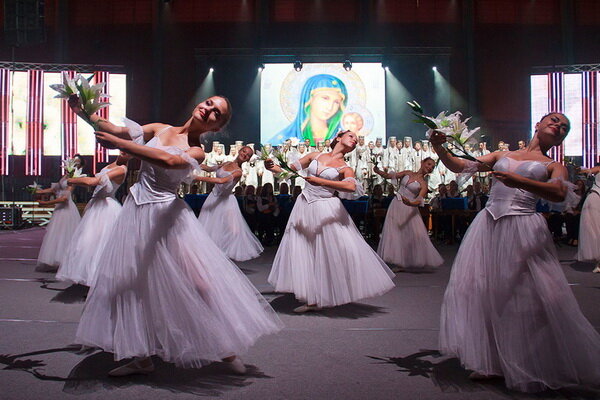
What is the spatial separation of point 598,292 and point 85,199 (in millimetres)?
14872

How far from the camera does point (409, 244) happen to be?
26.9ft

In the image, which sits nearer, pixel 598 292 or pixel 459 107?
pixel 598 292

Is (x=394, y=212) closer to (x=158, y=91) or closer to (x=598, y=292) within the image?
(x=598, y=292)

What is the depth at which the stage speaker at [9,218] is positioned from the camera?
50.6 feet

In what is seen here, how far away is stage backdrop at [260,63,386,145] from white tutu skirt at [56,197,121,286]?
12753mm

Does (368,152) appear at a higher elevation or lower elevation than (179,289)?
higher

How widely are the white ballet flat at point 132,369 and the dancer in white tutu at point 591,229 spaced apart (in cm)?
674

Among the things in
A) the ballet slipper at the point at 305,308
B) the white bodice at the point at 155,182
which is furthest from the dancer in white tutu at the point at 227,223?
the white bodice at the point at 155,182

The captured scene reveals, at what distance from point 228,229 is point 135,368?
208 inches

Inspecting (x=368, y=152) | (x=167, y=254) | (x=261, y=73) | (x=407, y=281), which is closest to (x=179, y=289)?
(x=167, y=254)

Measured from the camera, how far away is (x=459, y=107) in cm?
2052

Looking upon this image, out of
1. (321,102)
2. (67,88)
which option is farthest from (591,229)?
(321,102)

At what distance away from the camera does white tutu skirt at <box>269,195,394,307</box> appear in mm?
5051

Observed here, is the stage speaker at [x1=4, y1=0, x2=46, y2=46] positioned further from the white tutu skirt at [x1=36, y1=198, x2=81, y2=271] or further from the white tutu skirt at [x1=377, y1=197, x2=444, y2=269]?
the white tutu skirt at [x1=377, y1=197, x2=444, y2=269]
